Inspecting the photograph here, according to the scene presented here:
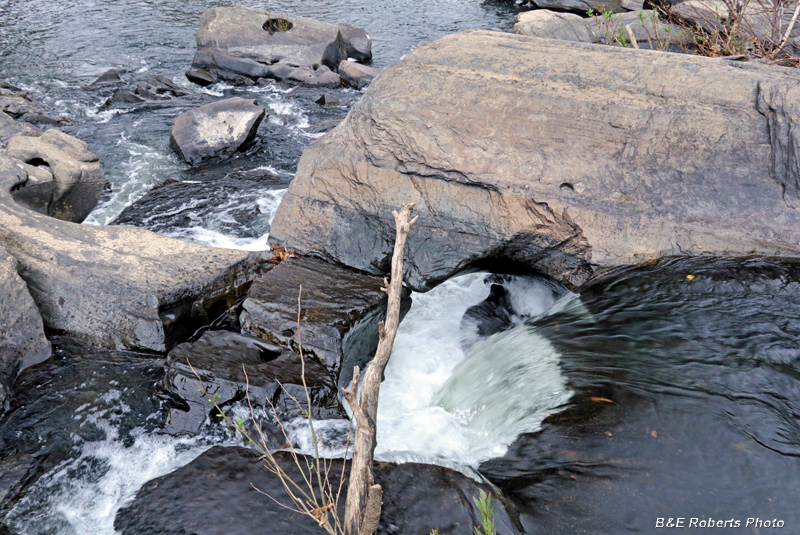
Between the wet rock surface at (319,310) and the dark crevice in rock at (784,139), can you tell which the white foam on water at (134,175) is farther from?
the dark crevice in rock at (784,139)

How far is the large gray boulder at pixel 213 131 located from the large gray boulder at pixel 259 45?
122 inches

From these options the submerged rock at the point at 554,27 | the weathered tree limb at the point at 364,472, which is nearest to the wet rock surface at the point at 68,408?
the weathered tree limb at the point at 364,472

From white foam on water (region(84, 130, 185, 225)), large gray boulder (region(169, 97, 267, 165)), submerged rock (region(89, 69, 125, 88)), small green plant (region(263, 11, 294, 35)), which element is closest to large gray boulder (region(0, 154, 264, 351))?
white foam on water (region(84, 130, 185, 225))

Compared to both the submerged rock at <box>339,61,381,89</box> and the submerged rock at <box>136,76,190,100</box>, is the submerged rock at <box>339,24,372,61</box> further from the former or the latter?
the submerged rock at <box>136,76,190,100</box>

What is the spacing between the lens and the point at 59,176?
20.8 feet

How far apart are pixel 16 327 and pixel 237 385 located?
1.77 metres

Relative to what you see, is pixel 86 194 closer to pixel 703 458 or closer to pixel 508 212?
pixel 508 212

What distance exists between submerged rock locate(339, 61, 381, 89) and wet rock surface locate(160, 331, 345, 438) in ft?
26.1

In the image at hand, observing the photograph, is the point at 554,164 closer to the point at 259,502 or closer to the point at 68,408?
the point at 259,502

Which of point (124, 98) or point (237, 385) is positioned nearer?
point (237, 385)

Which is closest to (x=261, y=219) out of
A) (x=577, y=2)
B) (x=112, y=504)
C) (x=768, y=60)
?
(x=112, y=504)

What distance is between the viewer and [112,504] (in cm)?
332

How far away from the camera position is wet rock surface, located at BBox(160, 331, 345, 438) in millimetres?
3793

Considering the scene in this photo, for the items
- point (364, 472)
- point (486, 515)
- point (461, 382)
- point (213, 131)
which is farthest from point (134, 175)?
point (486, 515)
